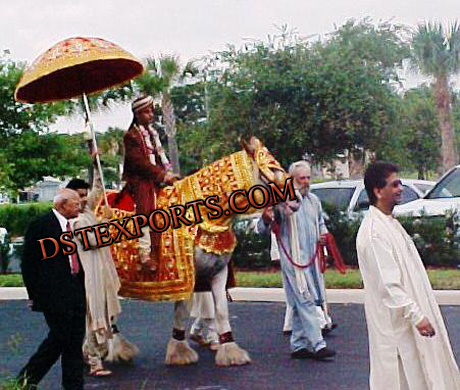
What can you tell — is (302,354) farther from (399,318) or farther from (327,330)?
(399,318)

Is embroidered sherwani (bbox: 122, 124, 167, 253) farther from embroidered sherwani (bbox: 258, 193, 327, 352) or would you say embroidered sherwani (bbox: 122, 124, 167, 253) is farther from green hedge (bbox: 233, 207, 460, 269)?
green hedge (bbox: 233, 207, 460, 269)

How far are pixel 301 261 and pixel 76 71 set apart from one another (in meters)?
3.01

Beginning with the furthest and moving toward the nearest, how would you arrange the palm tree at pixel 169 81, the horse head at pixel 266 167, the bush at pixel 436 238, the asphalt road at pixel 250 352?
the palm tree at pixel 169 81 < the bush at pixel 436 238 < the horse head at pixel 266 167 < the asphalt road at pixel 250 352

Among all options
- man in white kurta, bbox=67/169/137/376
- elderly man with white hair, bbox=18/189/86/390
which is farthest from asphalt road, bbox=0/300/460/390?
elderly man with white hair, bbox=18/189/86/390

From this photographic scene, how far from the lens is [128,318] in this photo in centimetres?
1259

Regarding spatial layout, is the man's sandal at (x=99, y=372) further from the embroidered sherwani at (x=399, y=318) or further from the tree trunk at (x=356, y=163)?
the tree trunk at (x=356, y=163)

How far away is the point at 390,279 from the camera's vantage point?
5.54 metres

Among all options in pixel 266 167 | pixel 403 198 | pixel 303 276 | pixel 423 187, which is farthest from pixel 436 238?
pixel 266 167

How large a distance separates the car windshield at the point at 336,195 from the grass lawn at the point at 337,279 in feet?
6.04

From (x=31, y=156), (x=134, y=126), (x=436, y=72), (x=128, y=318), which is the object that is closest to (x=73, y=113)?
(x=31, y=156)

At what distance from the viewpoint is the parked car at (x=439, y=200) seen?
16.0 metres

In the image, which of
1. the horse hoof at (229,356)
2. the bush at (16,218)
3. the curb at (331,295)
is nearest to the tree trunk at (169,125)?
the bush at (16,218)

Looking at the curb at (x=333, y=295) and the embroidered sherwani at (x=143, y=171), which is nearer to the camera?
the embroidered sherwani at (x=143, y=171)

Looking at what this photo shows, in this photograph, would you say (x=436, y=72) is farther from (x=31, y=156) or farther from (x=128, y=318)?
(x=128, y=318)
